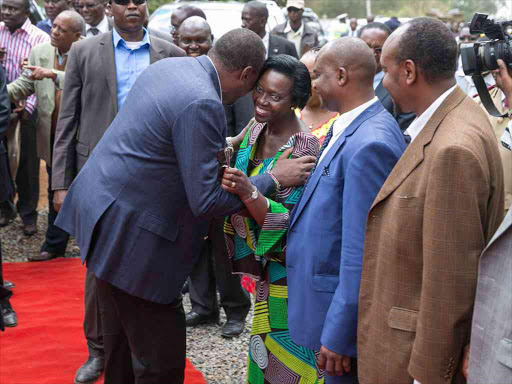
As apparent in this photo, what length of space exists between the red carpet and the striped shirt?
6.88 feet

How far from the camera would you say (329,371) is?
8.48ft

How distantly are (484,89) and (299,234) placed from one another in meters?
1.01

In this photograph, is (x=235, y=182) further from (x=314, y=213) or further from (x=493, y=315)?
(x=493, y=315)

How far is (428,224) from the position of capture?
208 cm

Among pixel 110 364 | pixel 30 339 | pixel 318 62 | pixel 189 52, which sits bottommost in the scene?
pixel 30 339

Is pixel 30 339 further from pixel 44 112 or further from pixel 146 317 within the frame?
pixel 44 112

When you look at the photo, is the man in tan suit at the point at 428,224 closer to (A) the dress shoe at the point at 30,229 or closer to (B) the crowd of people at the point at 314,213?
(B) the crowd of people at the point at 314,213

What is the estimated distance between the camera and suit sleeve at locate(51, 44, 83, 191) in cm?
452

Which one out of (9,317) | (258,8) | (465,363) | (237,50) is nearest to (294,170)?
(237,50)

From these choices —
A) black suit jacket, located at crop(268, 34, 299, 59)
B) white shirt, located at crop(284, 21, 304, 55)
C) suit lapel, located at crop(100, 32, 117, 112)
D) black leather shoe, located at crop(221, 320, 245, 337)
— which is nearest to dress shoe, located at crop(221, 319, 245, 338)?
black leather shoe, located at crop(221, 320, 245, 337)

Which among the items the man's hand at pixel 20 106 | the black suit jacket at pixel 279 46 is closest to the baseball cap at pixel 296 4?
the black suit jacket at pixel 279 46

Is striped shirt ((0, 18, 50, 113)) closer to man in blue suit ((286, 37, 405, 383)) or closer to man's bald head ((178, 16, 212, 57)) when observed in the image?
man's bald head ((178, 16, 212, 57))

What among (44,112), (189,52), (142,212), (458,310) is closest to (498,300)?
(458,310)

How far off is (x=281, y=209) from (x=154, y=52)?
6.36 feet
